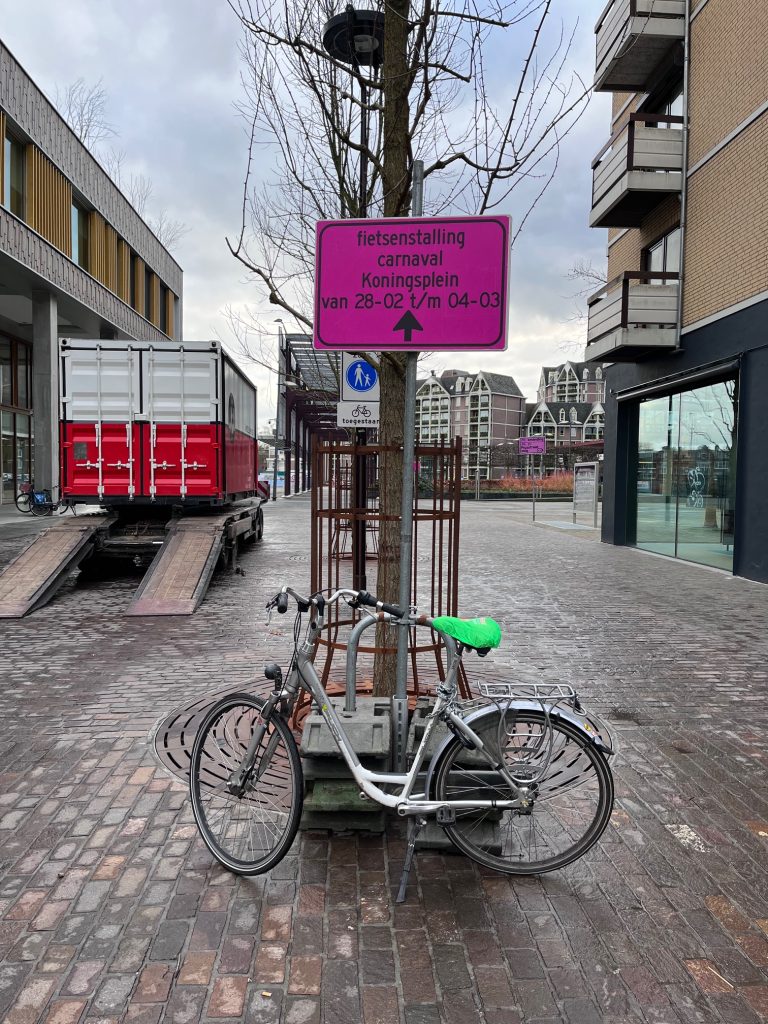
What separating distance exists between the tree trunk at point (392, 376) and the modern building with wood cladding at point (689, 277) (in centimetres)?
835

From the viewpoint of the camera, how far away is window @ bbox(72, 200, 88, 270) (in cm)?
2525

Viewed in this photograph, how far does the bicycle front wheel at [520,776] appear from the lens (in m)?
3.06

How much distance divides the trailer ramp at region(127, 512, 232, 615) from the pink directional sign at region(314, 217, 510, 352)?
598cm

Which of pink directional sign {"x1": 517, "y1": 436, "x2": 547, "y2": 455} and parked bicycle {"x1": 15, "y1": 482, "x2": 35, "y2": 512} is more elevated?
pink directional sign {"x1": 517, "y1": 436, "x2": 547, "y2": 455}

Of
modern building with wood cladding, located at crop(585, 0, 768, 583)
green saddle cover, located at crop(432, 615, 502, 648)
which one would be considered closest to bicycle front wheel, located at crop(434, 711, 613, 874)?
green saddle cover, located at crop(432, 615, 502, 648)

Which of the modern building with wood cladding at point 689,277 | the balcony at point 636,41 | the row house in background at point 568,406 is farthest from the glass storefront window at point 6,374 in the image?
the row house in background at point 568,406

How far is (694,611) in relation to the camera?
909 centimetres

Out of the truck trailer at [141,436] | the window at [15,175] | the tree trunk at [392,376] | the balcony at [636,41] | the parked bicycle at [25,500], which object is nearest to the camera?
the tree trunk at [392,376]

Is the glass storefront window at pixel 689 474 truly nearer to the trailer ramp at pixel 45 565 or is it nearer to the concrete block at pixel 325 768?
the trailer ramp at pixel 45 565

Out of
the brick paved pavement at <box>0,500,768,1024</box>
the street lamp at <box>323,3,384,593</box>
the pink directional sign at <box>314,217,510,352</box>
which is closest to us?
the brick paved pavement at <box>0,500,768,1024</box>

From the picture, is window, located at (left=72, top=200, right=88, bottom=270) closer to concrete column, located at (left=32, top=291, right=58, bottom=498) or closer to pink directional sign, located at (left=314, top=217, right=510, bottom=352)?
concrete column, located at (left=32, top=291, right=58, bottom=498)

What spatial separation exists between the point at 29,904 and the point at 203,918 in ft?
2.21

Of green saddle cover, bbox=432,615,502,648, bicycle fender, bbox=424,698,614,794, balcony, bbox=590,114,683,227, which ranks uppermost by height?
balcony, bbox=590,114,683,227

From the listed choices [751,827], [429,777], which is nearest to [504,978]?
[429,777]
